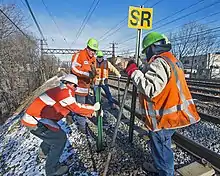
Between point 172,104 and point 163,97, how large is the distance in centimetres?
14

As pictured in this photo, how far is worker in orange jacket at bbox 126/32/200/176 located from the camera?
2.42m

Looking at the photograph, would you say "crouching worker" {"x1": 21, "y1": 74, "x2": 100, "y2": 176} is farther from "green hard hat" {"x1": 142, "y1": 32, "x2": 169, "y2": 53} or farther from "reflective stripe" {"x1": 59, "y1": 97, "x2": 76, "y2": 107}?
"green hard hat" {"x1": 142, "y1": 32, "x2": 169, "y2": 53}

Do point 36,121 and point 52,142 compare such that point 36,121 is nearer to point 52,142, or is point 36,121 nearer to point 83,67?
point 52,142

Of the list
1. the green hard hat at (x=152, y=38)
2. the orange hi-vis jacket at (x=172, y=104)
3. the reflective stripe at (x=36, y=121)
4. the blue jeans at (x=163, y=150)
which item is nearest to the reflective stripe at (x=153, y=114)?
the orange hi-vis jacket at (x=172, y=104)

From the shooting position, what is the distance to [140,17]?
3.95 m

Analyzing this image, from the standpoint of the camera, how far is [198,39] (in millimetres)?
53875

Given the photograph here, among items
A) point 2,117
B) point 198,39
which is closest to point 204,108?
point 2,117

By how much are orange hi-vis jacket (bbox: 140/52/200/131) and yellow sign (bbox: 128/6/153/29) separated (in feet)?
5.31

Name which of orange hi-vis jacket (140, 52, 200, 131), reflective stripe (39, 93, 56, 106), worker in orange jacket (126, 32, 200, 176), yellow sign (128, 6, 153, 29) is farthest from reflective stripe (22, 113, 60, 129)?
yellow sign (128, 6, 153, 29)

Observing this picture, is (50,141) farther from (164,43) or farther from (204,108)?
(204,108)

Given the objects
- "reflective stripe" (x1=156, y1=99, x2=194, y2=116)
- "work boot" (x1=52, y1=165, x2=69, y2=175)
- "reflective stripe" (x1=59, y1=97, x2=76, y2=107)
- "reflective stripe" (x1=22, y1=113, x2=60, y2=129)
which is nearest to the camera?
"reflective stripe" (x1=156, y1=99, x2=194, y2=116)

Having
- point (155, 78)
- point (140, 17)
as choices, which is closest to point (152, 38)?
point (155, 78)

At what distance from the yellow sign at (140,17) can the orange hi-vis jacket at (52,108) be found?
187cm

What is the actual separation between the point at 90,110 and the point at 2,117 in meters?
12.9
